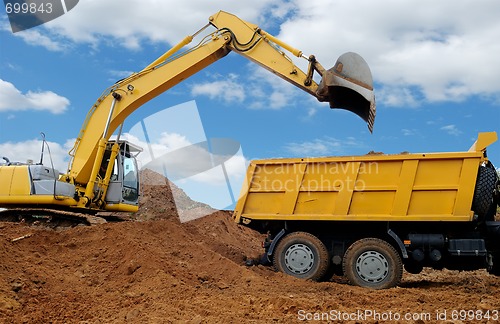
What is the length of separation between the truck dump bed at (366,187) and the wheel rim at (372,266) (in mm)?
659

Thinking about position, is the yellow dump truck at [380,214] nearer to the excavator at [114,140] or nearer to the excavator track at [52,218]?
the excavator at [114,140]

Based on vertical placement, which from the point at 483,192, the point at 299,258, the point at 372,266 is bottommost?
the point at 299,258

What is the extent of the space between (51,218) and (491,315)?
10.1 m

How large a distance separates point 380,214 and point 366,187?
546 millimetres

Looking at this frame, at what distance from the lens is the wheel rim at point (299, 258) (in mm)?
9234

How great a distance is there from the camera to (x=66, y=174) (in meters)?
12.8

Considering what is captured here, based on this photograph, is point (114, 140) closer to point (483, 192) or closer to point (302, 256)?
A: point (302, 256)

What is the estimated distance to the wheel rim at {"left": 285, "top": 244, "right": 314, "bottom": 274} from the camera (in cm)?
923

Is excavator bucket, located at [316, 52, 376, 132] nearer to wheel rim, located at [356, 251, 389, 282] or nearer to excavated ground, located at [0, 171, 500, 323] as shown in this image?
wheel rim, located at [356, 251, 389, 282]

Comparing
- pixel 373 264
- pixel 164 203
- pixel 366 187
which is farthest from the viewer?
pixel 164 203

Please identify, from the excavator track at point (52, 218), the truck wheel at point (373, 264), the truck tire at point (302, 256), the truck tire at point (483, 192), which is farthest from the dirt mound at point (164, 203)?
the truck tire at point (483, 192)

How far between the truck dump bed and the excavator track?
450 centimetres

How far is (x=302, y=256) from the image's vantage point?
930cm

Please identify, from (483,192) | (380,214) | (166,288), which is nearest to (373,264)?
(380,214)
